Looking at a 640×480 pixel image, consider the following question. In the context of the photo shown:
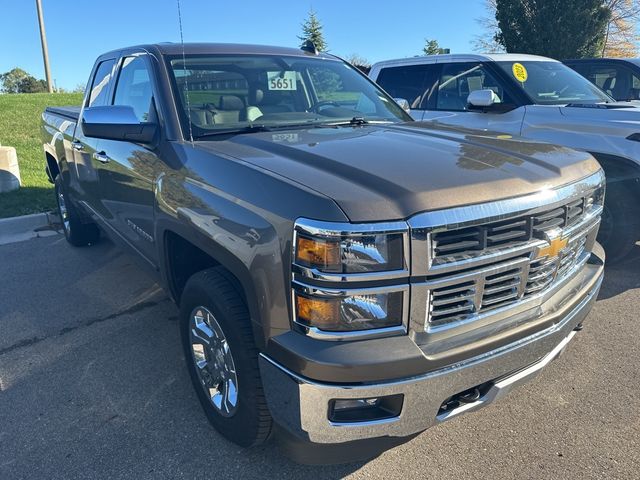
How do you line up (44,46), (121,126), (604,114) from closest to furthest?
(121,126)
(604,114)
(44,46)

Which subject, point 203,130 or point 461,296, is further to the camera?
point 203,130

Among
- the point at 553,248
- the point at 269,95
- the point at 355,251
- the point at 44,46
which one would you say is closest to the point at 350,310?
the point at 355,251

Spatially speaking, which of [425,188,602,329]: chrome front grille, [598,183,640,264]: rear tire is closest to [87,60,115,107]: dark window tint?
[425,188,602,329]: chrome front grille

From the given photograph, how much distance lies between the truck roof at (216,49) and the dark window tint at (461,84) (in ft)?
8.92

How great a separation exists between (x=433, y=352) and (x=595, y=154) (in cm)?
363

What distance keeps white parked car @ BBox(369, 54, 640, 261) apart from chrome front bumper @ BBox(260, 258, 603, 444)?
Answer: 2974 mm

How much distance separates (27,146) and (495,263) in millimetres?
11235

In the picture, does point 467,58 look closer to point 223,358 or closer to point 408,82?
point 408,82

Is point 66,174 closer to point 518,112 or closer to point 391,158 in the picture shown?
point 391,158

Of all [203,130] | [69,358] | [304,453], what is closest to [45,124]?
[69,358]

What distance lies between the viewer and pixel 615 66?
26.6 ft

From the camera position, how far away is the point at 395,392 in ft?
6.24

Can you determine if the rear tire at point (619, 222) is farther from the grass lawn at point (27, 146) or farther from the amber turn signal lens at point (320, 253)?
the grass lawn at point (27, 146)

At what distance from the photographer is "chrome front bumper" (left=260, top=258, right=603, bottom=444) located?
1.89 metres
